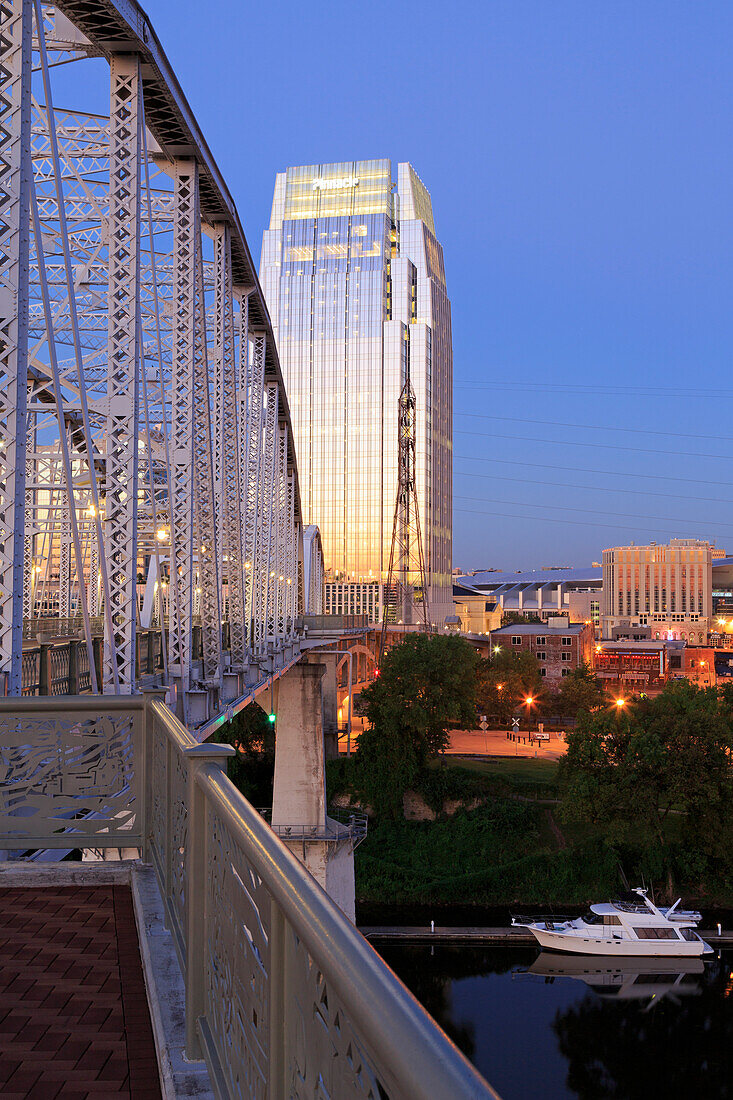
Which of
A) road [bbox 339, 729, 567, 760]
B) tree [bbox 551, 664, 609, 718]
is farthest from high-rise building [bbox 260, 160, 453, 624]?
road [bbox 339, 729, 567, 760]

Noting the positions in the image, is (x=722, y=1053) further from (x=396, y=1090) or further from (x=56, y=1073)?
(x=396, y=1090)

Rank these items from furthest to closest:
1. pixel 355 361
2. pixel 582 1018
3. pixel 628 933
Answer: pixel 355 361 → pixel 628 933 → pixel 582 1018

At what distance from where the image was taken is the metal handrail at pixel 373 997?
138 cm

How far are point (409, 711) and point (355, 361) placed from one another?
76.6 meters

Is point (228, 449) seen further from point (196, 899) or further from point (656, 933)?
point (656, 933)

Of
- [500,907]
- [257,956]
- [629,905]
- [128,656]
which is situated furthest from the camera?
[500,907]

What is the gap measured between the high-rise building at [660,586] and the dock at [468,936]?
137598mm

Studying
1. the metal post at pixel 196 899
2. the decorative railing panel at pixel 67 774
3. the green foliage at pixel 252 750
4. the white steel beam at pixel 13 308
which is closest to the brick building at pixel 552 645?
the green foliage at pixel 252 750

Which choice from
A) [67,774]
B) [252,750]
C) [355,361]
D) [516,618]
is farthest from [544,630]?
[67,774]

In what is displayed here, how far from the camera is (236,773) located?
55.0 meters

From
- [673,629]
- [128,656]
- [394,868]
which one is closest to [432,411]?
[673,629]

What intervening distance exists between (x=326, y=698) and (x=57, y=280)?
4047 cm

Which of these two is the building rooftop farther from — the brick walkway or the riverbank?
the brick walkway

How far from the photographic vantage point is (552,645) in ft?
305
